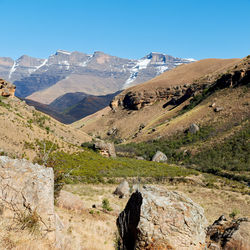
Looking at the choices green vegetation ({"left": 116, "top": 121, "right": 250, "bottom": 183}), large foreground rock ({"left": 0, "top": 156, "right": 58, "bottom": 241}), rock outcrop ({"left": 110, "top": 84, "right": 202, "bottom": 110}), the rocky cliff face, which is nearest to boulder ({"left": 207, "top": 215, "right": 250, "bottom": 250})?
large foreground rock ({"left": 0, "top": 156, "right": 58, "bottom": 241})

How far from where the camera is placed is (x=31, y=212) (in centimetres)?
679

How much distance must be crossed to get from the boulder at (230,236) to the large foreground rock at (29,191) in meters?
→ 5.88

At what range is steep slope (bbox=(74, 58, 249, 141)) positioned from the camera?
2388 inches

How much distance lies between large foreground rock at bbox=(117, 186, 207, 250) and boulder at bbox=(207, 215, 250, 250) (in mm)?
1660

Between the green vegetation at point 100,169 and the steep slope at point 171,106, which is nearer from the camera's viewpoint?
the green vegetation at point 100,169

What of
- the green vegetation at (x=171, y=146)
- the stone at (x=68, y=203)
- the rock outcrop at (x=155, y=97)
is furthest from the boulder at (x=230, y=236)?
the rock outcrop at (x=155, y=97)

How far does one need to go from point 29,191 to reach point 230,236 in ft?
23.7

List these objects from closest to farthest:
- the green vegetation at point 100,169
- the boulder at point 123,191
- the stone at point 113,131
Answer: the boulder at point 123,191 < the green vegetation at point 100,169 < the stone at point 113,131

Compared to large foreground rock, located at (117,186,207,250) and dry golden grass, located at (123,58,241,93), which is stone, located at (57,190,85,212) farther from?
dry golden grass, located at (123,58,241,93)

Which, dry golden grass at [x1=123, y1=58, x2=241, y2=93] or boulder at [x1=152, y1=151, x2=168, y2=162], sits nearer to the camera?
A: boulder at [x1=152, y1=151, x2=168, y2=162]

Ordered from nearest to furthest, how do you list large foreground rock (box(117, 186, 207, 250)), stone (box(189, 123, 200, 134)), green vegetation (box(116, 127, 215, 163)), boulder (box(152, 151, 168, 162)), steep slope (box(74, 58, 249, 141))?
large foreground rock (box(117, 186, 207, 250)), boulder (box(152, 151, 168, 162)), green vegetation (box(116, 127, 215, 163)), stone (box(189, 123, 200, 134)), steep slope (box(74, 58, 249, 141))

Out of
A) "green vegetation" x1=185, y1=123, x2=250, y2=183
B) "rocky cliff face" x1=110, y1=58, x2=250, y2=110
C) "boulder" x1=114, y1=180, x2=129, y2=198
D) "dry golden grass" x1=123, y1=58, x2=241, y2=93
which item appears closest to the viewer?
"boulder" x1=114, y1=180, x2=129, y2=198

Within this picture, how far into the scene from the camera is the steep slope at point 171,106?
60.7 meters

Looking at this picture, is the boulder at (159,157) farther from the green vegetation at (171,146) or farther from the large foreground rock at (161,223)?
the large foreground rock at (161,223)
